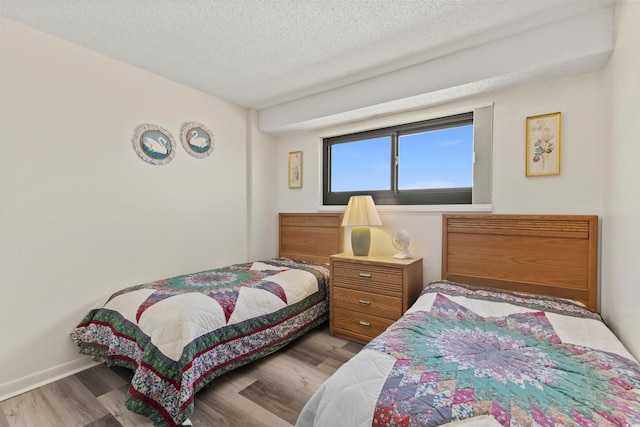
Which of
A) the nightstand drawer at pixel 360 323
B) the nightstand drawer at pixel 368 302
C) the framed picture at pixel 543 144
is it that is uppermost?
the framed picture at pixel 543 144

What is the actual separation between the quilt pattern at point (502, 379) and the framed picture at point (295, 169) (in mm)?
2208

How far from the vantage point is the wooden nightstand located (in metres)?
2.18

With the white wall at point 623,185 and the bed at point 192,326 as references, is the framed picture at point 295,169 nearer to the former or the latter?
the bed at point 192,326

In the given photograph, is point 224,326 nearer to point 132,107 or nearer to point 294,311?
point 294,311

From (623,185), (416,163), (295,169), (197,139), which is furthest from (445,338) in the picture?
(197,139)

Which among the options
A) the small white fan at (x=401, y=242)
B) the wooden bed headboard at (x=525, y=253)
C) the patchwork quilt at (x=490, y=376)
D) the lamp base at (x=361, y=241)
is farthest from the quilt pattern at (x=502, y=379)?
the lamp base at (x=361, y=241)

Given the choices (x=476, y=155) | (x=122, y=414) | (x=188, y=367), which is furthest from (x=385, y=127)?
(x=122, y=414)

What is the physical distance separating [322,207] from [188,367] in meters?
1.97

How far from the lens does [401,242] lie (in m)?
2.46

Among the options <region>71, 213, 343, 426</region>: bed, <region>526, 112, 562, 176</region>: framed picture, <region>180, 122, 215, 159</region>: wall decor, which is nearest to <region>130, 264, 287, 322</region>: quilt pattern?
<region>71, 213, 343, 426</region>: bed

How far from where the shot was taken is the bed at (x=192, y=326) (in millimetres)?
1467

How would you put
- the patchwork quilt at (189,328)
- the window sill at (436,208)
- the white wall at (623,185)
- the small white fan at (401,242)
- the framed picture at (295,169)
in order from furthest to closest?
the framed picture at (295,169) → the small white fan at (401,242) → the window sill at (436,208) → the patchwork quilt at (189,328) → the white wall at (623,185)

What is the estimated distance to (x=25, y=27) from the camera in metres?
1.77

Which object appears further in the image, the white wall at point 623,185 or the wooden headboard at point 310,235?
the wooden headboard at point 310,235
